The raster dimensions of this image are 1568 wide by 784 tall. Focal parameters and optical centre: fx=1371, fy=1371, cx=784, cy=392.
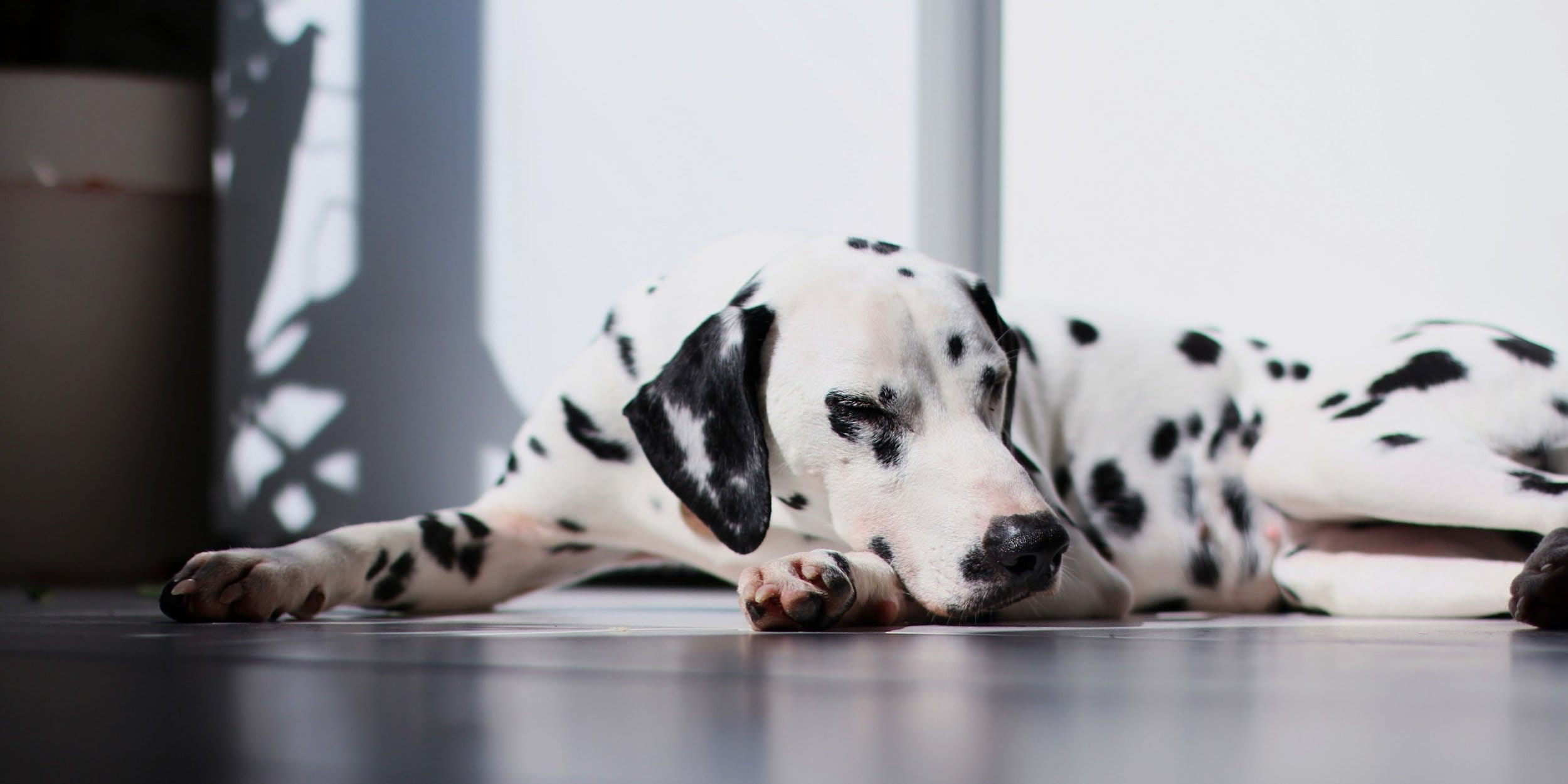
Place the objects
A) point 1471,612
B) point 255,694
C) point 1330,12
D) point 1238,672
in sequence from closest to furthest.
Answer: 1. point 255,694
2. point 1238,672
3. point 1471,612
4. point 1330,12

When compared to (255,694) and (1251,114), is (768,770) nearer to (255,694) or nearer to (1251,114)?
(255,694)

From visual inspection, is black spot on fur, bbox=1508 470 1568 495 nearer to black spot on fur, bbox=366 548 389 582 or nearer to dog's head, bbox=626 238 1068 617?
dog's head, bbox=626 238 1068 617

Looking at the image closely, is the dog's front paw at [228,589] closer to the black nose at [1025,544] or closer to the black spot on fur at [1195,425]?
the black nose at [1025,544]

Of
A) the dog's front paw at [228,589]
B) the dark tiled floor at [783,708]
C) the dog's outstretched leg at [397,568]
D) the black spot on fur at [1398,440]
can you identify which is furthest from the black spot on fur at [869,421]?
the black spot on fur at [1398,440]

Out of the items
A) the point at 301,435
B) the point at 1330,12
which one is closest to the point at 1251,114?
the point at 1330,12

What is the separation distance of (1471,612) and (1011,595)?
35.6 inches

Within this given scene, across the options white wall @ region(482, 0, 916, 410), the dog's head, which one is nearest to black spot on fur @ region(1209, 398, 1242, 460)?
the dog's head

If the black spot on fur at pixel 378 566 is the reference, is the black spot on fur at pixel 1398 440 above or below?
above

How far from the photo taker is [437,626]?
1962 millimetres

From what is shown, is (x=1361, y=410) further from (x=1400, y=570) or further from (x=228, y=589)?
(x=228, y=589)

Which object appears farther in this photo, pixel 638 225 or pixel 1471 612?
pixel 638 225

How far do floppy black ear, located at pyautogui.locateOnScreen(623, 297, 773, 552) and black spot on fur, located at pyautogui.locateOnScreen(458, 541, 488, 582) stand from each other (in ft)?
1.72

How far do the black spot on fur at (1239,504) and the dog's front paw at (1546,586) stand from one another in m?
0.86

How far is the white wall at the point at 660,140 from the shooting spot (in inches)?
141
